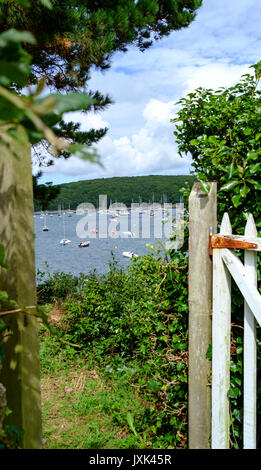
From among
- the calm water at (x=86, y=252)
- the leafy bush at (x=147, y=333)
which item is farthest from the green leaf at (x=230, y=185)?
the calm water at (x=86, y=252)

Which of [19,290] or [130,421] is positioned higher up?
[19,290]

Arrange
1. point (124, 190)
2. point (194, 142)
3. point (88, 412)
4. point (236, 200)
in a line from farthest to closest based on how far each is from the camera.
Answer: point (124, 190) → point (88, 412) → point (194, 142) → point (236, 200)

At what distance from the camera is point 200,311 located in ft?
5.54

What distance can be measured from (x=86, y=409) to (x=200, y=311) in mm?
1597

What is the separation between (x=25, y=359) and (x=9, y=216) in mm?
363

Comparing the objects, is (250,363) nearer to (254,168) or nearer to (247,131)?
(254,168)

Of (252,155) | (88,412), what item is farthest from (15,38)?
(88,412)

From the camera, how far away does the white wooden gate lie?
151 cm

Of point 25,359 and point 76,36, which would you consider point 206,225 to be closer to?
point 25,359

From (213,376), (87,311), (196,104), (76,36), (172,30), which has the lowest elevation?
(87,311)

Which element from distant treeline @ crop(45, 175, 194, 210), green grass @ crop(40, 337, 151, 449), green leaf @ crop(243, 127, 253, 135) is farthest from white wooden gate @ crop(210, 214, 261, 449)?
distant treeline @ crop(45, 175, 194, 210)

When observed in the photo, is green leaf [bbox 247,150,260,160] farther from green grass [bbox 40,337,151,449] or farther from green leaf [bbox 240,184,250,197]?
green grass [bbox 40,337,151,449]
